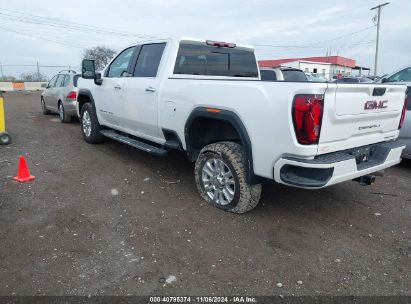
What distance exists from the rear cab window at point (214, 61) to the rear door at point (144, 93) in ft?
1.10

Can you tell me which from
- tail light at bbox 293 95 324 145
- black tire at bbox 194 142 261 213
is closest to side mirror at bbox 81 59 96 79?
black tire at bbox 194 142 261 213

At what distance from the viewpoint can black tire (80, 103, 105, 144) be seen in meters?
6.74

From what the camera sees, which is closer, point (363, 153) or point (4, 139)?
point (363, 153)

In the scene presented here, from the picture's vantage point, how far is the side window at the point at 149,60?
16.1 feet

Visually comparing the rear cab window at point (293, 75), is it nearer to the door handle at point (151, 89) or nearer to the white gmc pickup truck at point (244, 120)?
the white gmc pickup truck at point (244, 120)

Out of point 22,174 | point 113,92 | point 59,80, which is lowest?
point 22,174

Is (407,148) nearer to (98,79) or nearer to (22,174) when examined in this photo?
(98,79)

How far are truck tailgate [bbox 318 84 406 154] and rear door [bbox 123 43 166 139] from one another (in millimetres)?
2395

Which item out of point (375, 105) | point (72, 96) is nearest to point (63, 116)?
point (72, 96)

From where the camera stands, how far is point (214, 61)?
16.6 feet

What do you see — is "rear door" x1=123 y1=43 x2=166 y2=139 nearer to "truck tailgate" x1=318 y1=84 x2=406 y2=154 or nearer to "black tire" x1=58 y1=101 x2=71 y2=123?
"truck tailgate" x1=318 y1=84 x2=406 y2=154

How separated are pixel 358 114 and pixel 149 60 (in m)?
3.08

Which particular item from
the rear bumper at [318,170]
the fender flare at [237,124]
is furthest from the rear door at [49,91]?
the rear bumper at [318,170]

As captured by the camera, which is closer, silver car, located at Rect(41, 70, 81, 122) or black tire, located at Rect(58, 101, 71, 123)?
silver car, located at Rect(41, 70, 81, 122)
